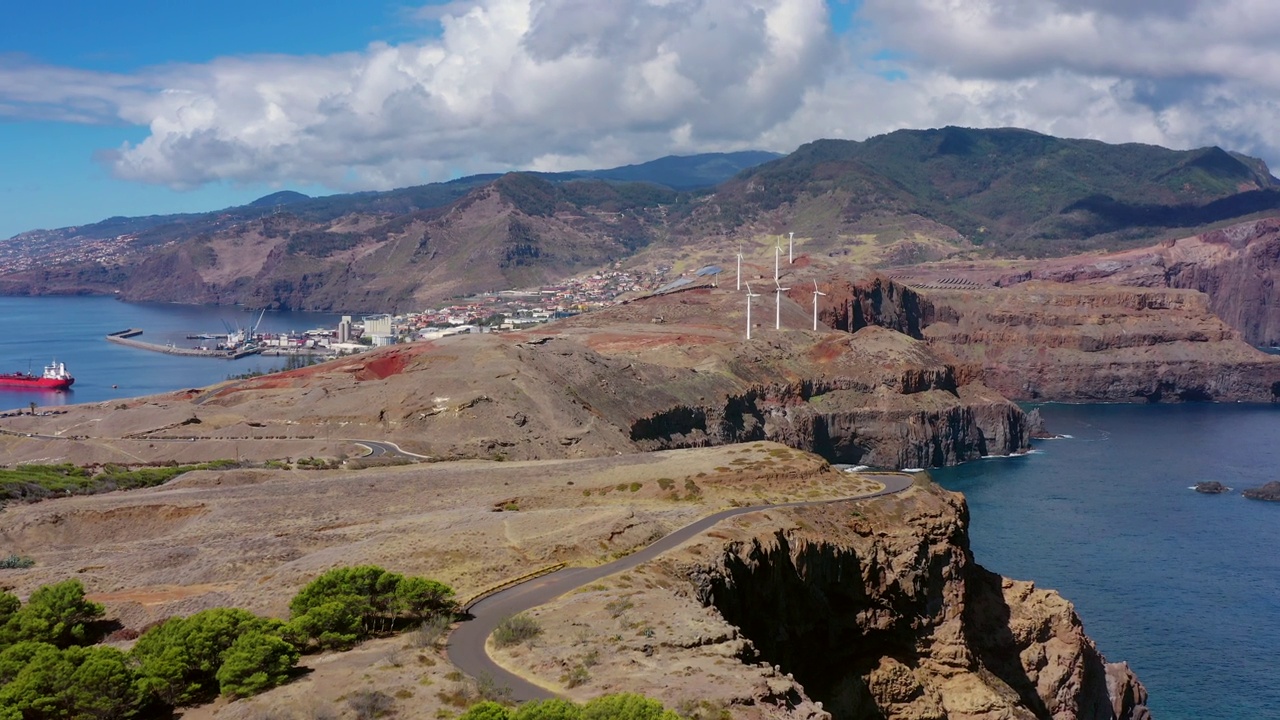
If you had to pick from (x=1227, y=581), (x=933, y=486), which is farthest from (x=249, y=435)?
(x=1227, y=581)

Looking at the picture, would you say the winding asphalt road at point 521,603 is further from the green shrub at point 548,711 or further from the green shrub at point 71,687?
the green shrub at point 71,687

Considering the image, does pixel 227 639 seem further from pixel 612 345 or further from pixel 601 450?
pixel 612 345

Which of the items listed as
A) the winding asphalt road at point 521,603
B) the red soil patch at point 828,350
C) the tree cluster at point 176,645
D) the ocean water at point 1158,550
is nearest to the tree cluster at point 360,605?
the tree cluster at point 176,645

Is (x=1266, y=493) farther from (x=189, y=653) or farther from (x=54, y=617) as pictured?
(x=54, y=617)

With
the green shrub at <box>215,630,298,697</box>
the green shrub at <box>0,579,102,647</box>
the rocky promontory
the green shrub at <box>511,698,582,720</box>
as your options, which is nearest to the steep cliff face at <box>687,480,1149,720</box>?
the rocky promontory

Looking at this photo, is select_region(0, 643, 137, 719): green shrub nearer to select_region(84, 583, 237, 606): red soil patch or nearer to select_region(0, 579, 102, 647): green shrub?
select_region(0, 579, 102, 647): green shrub

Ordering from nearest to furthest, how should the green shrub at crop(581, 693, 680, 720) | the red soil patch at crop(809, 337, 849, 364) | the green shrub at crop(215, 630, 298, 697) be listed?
the green shrub at crop(581, 693, 680, 720)
the green shrub at crop(215, 630, 298, 697)
the red soil patch at crop(809, 337, 849, 364)
